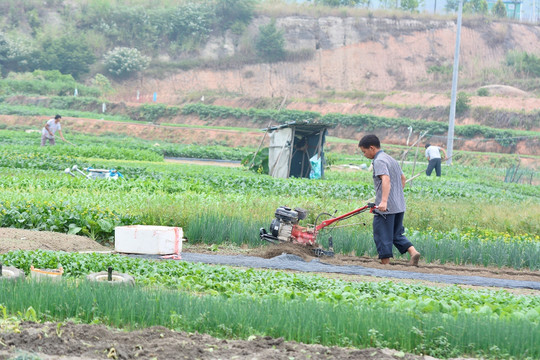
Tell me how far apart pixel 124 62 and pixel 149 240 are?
64.6 meters

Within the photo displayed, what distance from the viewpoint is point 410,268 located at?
10719mm

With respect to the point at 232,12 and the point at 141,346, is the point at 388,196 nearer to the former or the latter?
the point at 141,346

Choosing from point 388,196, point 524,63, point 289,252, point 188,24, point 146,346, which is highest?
point 188,24

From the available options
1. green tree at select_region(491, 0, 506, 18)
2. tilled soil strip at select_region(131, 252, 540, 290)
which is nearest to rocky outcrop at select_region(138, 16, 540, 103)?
green tree at select_region(491, 0, 506, 18)

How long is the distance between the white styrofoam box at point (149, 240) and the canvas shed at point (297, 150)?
13747 millimetres

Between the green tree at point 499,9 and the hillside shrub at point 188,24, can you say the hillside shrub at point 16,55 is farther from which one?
the green tree at point 499,9

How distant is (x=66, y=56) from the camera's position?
7281 cm

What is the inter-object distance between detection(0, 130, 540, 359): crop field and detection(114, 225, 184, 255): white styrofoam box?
1.25 m

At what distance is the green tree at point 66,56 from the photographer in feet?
239

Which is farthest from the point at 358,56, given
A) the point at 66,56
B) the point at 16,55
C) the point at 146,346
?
the point at 146,346

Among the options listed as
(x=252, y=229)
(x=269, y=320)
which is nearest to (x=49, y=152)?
(x=252, y=229)

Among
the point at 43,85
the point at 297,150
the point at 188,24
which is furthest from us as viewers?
the point at 188,24

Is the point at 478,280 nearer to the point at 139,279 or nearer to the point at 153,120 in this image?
the point at 139,279

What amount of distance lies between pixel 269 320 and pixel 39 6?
83341 mm
